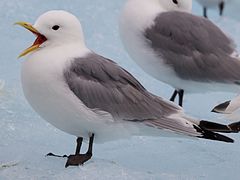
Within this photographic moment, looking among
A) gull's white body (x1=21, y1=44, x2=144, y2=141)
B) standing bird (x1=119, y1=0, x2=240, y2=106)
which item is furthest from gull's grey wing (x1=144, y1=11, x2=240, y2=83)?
gull's white body (x1=21, y1=44, x2=144, y2=141)

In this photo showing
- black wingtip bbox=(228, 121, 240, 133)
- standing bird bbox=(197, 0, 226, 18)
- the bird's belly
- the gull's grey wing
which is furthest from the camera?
standing bird bbox=(197, 0, 226, 18)

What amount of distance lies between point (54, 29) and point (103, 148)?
2.37 ft

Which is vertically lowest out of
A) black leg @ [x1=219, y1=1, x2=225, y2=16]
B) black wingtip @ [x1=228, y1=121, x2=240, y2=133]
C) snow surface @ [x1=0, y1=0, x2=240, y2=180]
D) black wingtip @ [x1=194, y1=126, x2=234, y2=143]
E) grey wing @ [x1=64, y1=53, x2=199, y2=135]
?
snow surface @ [x1=0, y1=0, x2=240, y2=180]

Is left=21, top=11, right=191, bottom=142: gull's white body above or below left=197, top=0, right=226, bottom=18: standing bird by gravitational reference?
below

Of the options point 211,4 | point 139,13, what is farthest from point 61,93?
point 211,4

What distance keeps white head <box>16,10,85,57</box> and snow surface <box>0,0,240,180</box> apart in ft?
1.49

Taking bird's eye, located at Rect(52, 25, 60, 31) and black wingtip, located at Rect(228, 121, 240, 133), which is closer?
bird's eye, located at Rect(52, 25, 60, 31)

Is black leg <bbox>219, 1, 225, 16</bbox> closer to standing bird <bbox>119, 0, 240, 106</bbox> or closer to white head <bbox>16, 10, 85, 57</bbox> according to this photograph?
standing bird <bbox>119, 0, 240, 106</bbox>

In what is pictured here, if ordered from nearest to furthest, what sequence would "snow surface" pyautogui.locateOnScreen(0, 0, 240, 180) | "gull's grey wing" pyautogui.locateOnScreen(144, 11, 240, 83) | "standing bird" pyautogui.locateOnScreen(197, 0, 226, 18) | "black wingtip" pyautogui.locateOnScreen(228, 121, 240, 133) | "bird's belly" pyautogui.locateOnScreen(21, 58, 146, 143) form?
1. "bird's belly" pyautogui.locateOnScreen(21, 58, 146, 143)
2. "snow surface" pyautogui.locateOnScreen(0, 0, 240, 180)
3. "black wingtip" pyautogui.locateOnScreen(228, 121, 240, 133)
4. "gull's grey wing" pyautogui.locateOnScreen(144, 11, 240, 83)
5. "standing bird" pyautogui.locateOnScreen(197, 0, 226, 18)

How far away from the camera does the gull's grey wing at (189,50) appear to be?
3.09 m

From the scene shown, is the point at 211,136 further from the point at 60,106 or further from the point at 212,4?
the point at 212,4

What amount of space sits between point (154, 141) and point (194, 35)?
519 mm

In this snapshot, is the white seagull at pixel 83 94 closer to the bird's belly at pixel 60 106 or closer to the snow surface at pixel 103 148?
the bird's belly at pixel 60 106

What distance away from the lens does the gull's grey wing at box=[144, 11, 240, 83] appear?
309 centimetres
